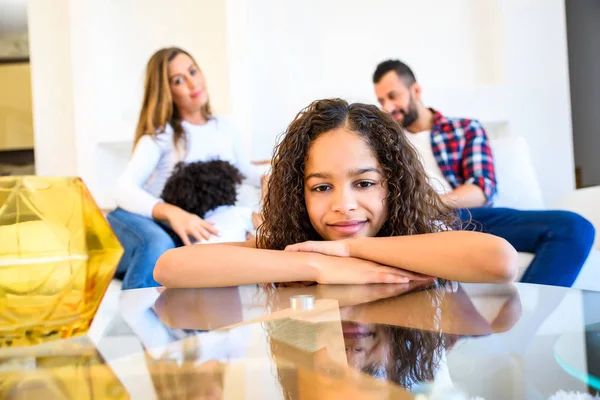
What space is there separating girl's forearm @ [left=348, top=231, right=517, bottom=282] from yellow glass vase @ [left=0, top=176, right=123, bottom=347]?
51 cm

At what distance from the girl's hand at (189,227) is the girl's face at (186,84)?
0.59 m

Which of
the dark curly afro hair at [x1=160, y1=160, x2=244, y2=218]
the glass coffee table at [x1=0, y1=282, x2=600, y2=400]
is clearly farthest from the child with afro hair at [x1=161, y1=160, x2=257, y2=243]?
the glass coffee table at [x1=0, y1=282, x2=600, y2=400]

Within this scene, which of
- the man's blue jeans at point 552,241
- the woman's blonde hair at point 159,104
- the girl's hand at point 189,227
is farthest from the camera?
the woman's blonde hair at point 159,104

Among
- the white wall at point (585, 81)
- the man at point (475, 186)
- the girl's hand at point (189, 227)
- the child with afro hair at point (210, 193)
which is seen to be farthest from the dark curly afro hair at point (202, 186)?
the white wall at point (585, 81)

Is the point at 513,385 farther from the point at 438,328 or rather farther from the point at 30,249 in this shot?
the point at 30,249

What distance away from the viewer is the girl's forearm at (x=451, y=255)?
3.00ft

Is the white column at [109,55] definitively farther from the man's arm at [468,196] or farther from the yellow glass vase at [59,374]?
the yellow glass vase at [59,374]

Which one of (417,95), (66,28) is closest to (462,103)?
(417,95)

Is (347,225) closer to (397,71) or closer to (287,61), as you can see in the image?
(397,71)

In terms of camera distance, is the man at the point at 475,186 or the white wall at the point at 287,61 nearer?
the man at the point at 475,186

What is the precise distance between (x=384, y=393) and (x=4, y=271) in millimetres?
335

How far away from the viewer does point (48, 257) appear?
20.8 inches

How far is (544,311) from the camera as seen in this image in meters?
0.65

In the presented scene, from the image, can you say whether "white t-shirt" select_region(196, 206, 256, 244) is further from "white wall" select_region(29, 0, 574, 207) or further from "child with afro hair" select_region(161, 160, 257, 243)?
"white wall" select_region(29, 0, 574, 207)
